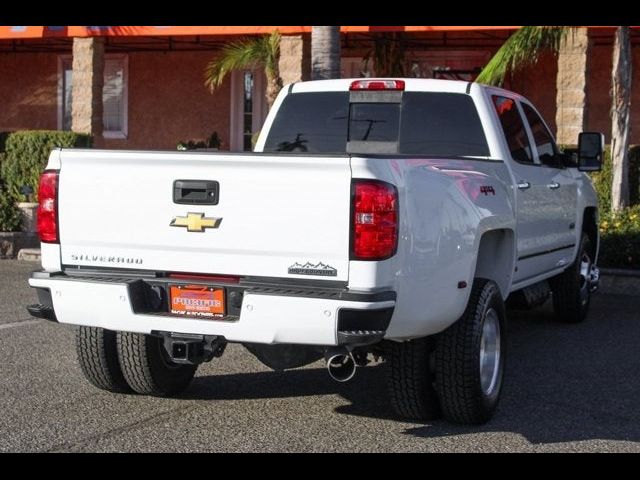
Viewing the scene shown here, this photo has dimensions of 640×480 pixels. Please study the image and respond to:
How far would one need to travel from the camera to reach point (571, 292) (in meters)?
9.54

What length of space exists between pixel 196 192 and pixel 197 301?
559mm

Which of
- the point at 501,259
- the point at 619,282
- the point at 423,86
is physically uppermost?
the point at 423,86

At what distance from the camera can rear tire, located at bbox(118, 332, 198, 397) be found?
21.0 ft

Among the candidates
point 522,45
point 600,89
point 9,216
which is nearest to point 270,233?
point 522,45

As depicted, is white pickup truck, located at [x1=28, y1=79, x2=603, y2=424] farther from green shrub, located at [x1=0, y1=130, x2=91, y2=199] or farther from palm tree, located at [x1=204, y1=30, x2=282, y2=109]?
palm tree, located at [x1=204, y1=30, x2=282, y2=109]

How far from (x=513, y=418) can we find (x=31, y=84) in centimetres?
1910

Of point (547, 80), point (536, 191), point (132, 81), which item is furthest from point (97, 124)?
point (536, 191)

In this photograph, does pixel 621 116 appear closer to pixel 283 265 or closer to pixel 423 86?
pixel 423 86

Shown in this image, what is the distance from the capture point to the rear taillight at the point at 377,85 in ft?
24.7

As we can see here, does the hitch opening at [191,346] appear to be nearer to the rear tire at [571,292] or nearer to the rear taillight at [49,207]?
the rear taillight at [49,207]

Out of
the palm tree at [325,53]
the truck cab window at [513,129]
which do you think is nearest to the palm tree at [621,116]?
the palm tree at [325,53]

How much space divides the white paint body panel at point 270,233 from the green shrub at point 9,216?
29.5 feet

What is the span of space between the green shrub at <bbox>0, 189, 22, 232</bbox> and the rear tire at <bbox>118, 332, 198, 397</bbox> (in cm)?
850
